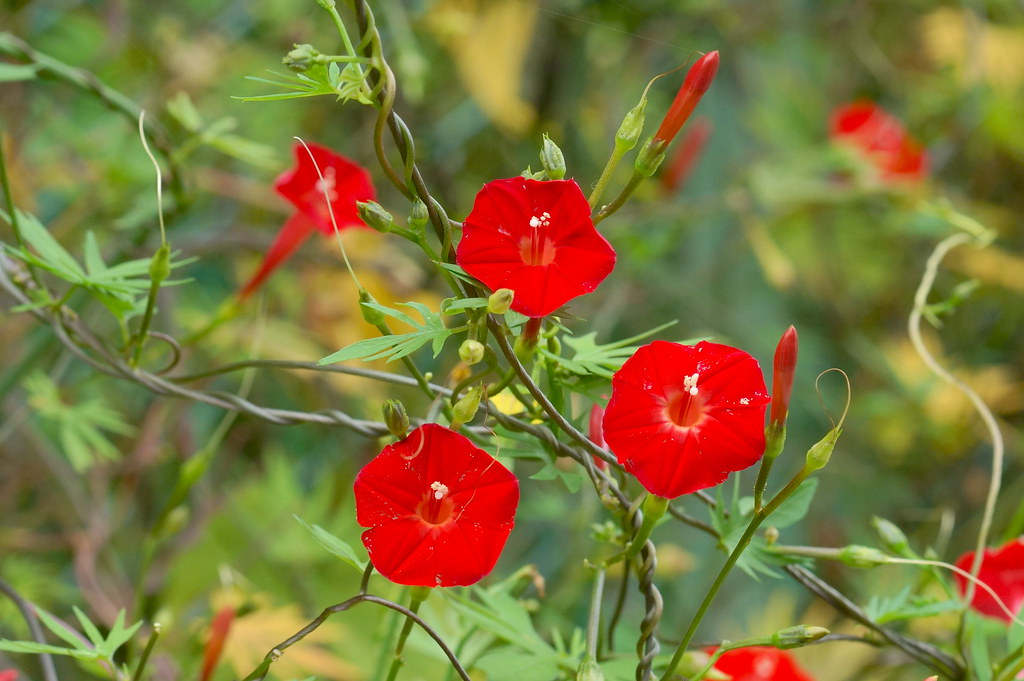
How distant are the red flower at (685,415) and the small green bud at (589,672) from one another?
7 cm

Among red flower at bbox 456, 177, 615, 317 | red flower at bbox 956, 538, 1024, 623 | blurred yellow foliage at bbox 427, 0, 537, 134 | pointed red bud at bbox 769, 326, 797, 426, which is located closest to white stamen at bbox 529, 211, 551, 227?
red flower at bbox 456, 177, 615, 317

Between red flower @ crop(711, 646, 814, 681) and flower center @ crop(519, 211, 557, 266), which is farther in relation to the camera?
red flower @ crop(711, 646, 814, 681)

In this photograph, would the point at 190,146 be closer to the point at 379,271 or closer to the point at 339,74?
the point at 339,74

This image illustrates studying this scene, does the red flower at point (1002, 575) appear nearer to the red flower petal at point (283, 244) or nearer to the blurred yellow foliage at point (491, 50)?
the red flower petal at point (283, 244)

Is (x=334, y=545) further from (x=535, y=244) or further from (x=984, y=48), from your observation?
(x=984, y=48)

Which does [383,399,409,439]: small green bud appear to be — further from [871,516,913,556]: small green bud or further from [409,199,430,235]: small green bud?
[871,516,913,556]: small green bud

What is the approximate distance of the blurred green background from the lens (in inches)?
38.8

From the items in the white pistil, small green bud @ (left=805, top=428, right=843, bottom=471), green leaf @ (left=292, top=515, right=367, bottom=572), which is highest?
the white pistil

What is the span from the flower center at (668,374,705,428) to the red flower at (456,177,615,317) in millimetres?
55

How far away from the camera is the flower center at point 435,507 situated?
36 centimetres

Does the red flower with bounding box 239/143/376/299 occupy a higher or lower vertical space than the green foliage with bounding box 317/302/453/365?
lower

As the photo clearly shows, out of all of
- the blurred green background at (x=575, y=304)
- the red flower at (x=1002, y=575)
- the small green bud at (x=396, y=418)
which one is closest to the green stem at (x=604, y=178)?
the small green bud at (x=396, y=418)

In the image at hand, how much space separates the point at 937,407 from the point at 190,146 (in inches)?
44.4

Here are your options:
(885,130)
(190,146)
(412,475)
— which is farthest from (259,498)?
(885,130)
